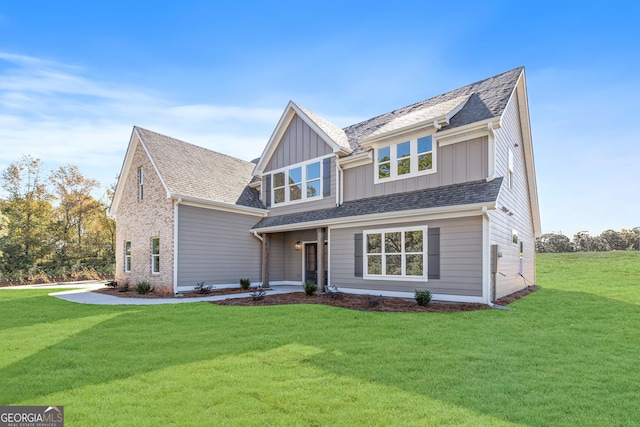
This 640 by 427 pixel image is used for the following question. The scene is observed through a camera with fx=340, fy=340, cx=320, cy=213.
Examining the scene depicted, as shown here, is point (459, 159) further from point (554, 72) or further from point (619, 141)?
point (619, 141)

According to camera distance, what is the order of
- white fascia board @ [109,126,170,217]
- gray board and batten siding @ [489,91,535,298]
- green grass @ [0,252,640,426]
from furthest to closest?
white fascia board @ [109,126,170,217]
gray board and batten siding @ [489,91,535,298]
green grass @ [0,252,640,426]

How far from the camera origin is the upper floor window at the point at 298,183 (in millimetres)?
14328

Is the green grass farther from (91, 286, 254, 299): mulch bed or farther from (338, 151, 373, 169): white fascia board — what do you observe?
(338, 151, 373, 169): white fascia board

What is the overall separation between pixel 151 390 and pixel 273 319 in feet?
12.9

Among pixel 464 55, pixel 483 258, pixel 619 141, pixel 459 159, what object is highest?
pixel 464 55

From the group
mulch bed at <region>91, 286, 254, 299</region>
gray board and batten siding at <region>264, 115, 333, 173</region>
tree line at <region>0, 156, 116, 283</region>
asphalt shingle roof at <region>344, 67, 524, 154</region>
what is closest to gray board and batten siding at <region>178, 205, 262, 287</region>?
mulch bed at <region>91, 286, 254, 299</region>

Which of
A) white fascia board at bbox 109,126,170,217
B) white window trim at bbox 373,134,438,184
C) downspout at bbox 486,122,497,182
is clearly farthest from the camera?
white fascia board at bbox 109,126,170,217

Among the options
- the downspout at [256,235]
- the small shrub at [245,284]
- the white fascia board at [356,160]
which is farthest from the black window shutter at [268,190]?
the white fascia board at [356,160]

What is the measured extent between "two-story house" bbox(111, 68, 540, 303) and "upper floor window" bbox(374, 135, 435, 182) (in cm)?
4

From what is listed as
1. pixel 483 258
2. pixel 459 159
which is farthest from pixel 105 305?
pixel 459 159

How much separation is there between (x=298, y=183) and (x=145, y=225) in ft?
22.2

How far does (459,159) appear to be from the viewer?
35.1 feet

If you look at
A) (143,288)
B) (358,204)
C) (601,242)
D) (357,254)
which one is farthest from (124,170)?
(601,242)

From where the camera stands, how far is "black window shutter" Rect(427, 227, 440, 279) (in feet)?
33.3
